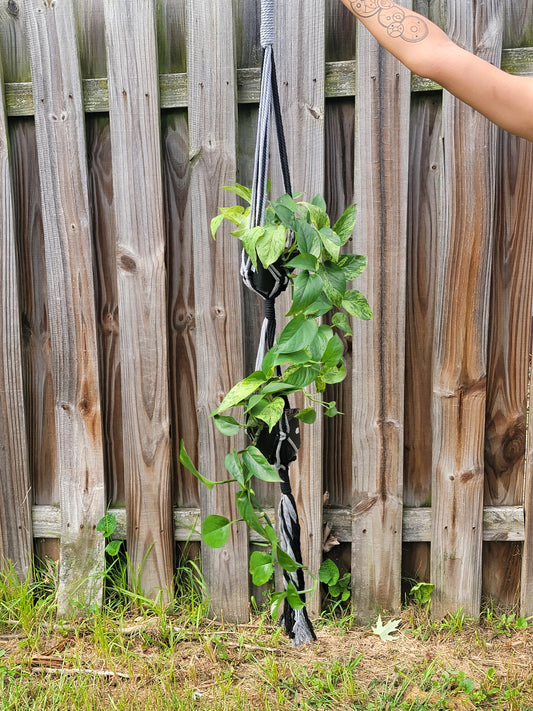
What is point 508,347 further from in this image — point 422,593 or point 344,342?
point 422,593

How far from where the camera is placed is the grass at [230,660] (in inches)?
73.6

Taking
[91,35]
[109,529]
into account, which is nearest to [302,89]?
[91,35]

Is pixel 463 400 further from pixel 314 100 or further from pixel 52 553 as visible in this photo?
pixel 52 553

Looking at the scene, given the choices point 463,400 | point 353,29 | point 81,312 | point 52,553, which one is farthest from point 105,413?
point 353,29

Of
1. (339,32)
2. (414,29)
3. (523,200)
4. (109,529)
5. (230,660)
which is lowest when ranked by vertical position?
(230,660)

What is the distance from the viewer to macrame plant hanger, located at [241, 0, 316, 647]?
4.24 feet

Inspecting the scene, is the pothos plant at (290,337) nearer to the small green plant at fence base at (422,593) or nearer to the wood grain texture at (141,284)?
the wood grain texture at (141,284)

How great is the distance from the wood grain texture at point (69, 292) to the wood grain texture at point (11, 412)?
13cm

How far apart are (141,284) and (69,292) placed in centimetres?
26

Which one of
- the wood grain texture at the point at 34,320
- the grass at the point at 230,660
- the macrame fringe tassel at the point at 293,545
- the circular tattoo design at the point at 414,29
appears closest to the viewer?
the circular tattoo design at the point at 414,29

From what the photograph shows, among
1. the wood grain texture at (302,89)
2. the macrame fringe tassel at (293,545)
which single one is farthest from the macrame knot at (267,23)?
the macrame fringe tassel at (293,545)

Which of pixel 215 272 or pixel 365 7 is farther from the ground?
pixel 365 7

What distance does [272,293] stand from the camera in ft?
4.57

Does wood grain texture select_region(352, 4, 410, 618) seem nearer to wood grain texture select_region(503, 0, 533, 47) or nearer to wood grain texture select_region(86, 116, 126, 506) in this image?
wood grain texture select_region(503, 0, 533, 47)
